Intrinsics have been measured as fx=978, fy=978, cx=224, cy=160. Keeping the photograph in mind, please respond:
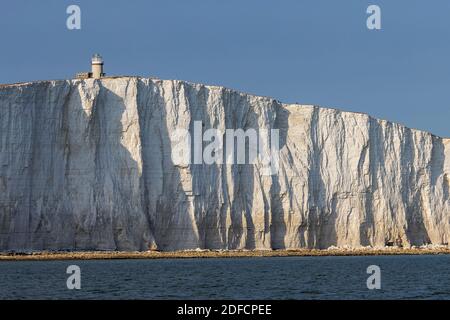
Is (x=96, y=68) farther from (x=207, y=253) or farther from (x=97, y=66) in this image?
(x=207, y=253)

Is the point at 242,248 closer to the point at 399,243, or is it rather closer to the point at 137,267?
the point at 399,243

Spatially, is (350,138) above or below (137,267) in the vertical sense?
above

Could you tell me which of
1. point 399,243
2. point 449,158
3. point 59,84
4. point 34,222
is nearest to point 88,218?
point 34,222

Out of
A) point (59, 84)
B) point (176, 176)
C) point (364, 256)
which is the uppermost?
point (59, 84)

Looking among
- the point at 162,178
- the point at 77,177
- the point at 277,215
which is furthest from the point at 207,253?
the point at 77,177

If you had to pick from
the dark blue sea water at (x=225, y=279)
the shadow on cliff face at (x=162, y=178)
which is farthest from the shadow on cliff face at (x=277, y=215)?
the dark blue sea water at (x=225, y=279)

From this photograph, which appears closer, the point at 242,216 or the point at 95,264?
the point at 95,264

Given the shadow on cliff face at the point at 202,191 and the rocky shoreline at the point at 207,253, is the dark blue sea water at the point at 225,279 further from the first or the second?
the shadow on cliff face at the point at 202,191
